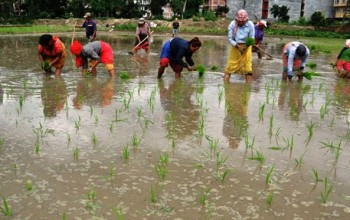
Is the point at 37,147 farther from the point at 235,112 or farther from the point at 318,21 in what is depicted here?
the point at 318,21

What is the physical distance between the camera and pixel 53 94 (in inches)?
229

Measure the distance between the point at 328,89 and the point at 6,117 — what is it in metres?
5.13

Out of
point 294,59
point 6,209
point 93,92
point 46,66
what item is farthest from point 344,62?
point 6,209

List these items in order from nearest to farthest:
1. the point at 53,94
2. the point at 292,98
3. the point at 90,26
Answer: the point at 53,94, the point at 292,98, the point at 90,26

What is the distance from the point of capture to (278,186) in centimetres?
283

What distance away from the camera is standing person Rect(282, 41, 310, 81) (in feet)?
23.5

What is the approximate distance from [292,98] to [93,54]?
3.55 m

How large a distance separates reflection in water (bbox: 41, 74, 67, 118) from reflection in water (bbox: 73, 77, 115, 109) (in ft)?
0.67

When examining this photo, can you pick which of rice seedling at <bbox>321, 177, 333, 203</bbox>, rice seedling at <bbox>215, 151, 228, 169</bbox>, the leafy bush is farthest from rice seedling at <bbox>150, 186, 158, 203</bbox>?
the leafy bush

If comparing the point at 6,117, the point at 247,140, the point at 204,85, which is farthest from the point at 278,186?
the point at 204,85

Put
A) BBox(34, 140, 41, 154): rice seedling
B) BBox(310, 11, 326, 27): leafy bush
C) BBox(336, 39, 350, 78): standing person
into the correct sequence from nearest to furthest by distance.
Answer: BBox(34, 140, 41, 154): rice seedling, BBox(336, 39, 350, 78): standing person, BBox(310, 11, 326, 27): leafy bush

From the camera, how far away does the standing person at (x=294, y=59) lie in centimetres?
717

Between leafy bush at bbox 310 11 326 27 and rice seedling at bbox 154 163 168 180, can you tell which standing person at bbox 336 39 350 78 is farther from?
leafy bush at bbox 310 11 326 27

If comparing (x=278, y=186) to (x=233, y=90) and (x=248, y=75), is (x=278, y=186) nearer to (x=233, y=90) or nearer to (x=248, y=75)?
(x=233, y=90)
